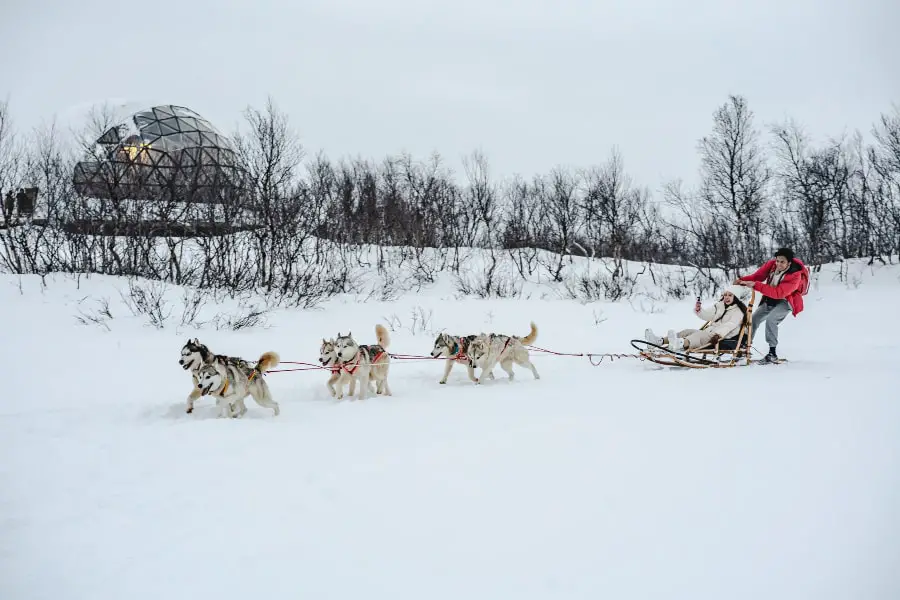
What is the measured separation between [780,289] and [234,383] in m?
7.31

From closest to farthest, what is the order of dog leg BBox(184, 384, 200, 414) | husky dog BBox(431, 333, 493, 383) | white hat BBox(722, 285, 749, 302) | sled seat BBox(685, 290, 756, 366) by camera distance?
dog leg BBox(184, 384, 200, 414) → husky dog BBox(431, 333, 493, 383) → sled seat BBox(685, 290, 756, 366) → white hat BBox(722, 285, 749, 302)

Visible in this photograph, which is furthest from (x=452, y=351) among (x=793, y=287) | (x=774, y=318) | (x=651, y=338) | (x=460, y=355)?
(x=793, y=287)

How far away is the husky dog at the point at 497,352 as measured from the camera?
6641 mm

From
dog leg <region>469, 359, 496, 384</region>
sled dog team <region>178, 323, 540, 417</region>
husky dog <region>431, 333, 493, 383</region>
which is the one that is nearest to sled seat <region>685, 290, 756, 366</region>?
sled dog team <region>178, 323, 540, 417</region>

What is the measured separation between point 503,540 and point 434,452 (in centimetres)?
126

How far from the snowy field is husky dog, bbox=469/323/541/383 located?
52 centimetres

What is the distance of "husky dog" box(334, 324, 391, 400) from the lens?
18.8 ft

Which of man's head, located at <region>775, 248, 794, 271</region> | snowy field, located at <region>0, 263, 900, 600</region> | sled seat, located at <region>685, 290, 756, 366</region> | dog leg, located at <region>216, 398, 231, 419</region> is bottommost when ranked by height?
snowy field, located at <region>0, 263, 900, 600</region>

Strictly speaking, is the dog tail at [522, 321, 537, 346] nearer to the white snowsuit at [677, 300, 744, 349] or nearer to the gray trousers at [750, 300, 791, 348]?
the white snowsuit at [677, 300, 744, 349]

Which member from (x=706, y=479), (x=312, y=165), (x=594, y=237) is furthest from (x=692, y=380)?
(x=312, y=165)

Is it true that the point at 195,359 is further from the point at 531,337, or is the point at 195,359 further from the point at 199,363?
the point at 531,337

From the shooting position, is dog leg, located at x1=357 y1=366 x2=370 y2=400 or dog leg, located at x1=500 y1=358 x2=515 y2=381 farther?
dog leg, located at x1=500 y1=358 x2=515 y2=381

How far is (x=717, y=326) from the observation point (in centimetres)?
736

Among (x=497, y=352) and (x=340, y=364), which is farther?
(x=497, y=352)
